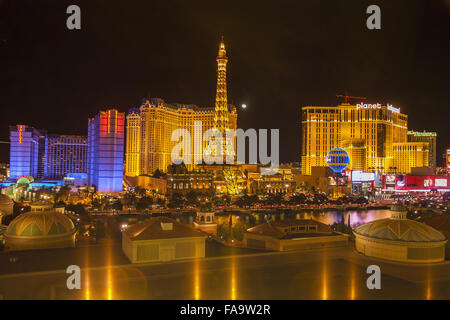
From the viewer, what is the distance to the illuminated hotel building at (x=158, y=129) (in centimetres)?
8494

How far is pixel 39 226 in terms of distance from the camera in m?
18.8

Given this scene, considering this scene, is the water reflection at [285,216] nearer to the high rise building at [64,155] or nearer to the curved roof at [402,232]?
the curved roof at [402,232]

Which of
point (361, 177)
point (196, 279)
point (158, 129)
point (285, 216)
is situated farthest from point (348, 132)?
point (196, 279)

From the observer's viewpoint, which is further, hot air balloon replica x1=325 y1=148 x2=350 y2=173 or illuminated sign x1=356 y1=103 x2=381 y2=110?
illuminated sign x1=356 y1=103 x2=381 y2=110

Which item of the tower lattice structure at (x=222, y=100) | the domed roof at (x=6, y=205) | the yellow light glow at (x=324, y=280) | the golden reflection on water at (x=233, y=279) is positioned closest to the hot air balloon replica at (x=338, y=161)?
the tower lattice structure at (x=222, y=100)

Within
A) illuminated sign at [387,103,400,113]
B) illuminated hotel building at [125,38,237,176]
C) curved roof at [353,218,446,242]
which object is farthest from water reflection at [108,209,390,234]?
illuminated sign at [387,103,400,113]

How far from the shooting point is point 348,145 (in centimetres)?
8594

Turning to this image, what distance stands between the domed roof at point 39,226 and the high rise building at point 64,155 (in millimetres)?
71564

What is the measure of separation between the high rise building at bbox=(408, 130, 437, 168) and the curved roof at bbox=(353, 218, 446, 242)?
10797cm

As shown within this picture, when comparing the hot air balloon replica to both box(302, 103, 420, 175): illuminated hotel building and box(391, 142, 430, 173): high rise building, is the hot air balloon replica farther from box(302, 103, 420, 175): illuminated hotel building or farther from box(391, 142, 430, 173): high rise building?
box(391, 142, 430, 173): high rise building

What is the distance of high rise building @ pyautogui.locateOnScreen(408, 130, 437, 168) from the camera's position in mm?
114188

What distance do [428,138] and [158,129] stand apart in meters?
87.2

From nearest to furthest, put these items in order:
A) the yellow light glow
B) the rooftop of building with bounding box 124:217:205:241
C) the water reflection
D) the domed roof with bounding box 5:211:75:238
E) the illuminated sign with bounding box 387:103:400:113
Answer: the yellow light glow, the rooftop of building with bounding box 124:217:205:241, the domed roof with bounding box 5:211:75:238, the water reflection, the illuminated sign with bounding box 387:103:400:113

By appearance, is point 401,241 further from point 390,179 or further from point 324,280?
point 390,179
